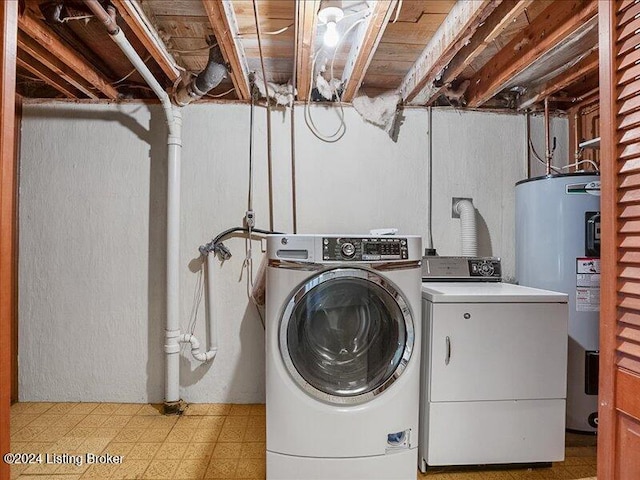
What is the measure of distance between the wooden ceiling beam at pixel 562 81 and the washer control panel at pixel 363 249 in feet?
4.64

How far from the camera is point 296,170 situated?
2.31m

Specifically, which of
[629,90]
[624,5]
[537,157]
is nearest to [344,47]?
[624,5]

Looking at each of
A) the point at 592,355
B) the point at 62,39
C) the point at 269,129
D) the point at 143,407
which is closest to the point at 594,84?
the point at 592,355

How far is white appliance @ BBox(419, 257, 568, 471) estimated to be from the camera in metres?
1.55

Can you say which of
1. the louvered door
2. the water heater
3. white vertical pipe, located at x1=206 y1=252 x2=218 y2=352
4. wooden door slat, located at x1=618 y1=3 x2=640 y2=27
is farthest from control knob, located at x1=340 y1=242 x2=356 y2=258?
the water heater

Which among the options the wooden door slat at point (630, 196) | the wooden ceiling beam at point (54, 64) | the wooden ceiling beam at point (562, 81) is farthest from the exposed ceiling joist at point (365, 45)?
the wooden ceiling beam at point (54, 64)

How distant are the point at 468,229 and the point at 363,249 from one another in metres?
1.12

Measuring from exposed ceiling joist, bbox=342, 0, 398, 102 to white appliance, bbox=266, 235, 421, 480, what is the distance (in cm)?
91

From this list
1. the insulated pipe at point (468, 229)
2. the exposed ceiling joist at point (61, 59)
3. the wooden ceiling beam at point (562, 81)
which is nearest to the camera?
the exposed ceiling joist at point (61, 59)

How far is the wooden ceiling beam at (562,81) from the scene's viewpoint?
177cm

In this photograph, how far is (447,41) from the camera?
1.61 meters

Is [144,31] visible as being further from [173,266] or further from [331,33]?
[173,266]

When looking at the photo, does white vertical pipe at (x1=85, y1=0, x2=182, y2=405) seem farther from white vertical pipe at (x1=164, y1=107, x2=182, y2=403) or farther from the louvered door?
the louvered door

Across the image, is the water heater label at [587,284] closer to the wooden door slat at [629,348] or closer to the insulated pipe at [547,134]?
the insulated pipe at [547,134]
